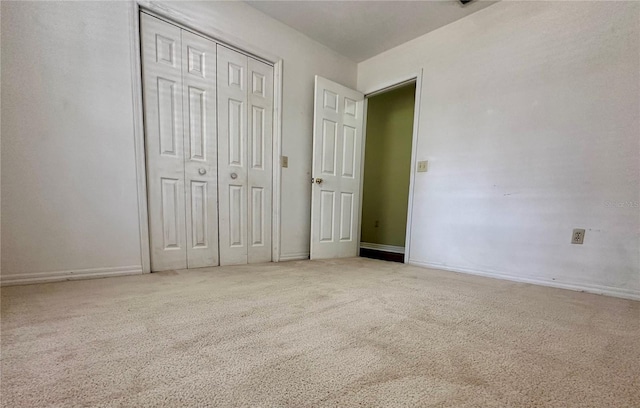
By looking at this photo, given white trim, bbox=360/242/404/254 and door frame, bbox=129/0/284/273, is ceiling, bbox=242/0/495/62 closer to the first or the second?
door frame, bbox=129/0/284/273

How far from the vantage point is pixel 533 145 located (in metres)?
2.01

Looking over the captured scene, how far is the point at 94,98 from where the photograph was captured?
5.66 feet

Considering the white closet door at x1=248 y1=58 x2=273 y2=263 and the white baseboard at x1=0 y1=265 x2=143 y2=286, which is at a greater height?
the white closet door at x1=248 y1=58 x2=273 y2=263

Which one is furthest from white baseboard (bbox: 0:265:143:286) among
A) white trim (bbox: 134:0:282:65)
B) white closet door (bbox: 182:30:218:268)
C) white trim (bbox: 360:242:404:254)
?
white trim (bbox: 360:242:404:254)

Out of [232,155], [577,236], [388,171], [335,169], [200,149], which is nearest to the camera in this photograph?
[577,236]

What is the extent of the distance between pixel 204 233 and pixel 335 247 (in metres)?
1.49

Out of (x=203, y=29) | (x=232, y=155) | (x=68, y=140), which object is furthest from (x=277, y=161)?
(x=68, y=140)

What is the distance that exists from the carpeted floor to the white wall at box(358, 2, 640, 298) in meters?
0.47

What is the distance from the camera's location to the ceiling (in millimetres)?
2211

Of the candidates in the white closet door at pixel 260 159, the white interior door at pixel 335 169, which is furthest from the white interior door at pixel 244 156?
the white interior door at pixel 335 169

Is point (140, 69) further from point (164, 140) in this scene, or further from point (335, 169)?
point (335, 169)

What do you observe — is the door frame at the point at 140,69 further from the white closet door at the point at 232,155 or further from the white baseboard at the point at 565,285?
the white baseboard at the point at 565,285

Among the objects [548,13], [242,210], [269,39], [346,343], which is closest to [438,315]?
[346,343]

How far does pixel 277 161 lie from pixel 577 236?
8.65ft
